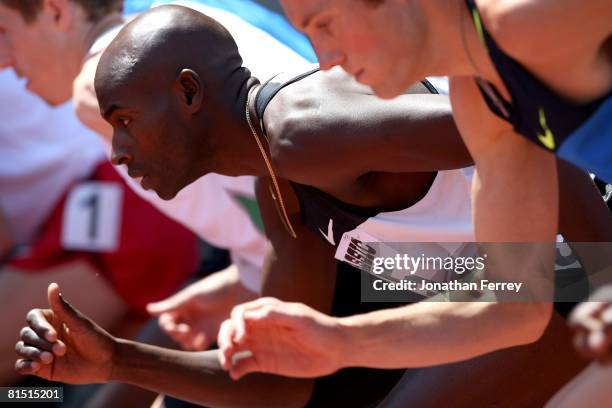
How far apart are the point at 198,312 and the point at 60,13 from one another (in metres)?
1.08

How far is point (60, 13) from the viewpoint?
436 cm

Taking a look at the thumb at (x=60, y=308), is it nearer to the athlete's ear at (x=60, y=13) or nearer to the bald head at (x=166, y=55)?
the bald head at (x=166, y=55)

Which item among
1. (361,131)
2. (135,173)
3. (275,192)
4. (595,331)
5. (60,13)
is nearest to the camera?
(595,331)

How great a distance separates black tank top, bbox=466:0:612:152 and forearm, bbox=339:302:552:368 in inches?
12.6

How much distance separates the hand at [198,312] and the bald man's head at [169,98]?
0.82 meters

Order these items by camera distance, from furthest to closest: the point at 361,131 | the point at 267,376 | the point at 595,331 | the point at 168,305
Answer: the point at 168,305 → the point at 267,376 → the point at 361,131 → the point at 595,331

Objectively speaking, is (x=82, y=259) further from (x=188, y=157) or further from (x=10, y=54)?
(x=188, y=157)

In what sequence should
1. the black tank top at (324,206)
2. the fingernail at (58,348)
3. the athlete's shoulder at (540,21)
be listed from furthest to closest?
the black tank top at (324,206)
the fingernail at (58,348)
the athlete's shoulder at (540,21)

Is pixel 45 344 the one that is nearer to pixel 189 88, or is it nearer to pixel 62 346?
pixel 62 346

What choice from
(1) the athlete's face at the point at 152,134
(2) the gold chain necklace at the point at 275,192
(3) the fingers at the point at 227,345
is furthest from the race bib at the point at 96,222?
(3) the fingers at the point at 227,345

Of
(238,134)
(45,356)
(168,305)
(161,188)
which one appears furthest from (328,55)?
(168,305)

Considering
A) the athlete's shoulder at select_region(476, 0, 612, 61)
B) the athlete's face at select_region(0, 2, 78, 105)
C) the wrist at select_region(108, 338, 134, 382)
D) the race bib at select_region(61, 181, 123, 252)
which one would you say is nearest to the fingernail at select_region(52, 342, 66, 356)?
the wrist at select_region(108, 338, 134, 382)

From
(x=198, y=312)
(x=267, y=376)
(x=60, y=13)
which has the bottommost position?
(x=198, y=312)

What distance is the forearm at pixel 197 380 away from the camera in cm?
318
